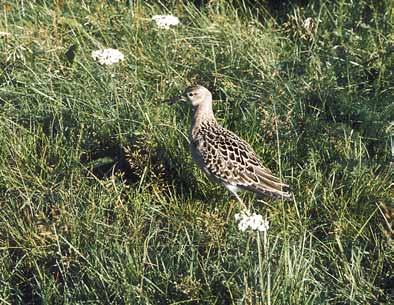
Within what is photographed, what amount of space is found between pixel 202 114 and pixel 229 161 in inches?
16.6

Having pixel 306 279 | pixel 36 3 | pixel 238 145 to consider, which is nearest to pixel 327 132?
pixel 238 145

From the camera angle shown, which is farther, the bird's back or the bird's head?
the bird's head

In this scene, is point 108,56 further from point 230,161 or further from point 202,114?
point 230,161

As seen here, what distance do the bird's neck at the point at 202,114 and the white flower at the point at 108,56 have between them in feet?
1.78

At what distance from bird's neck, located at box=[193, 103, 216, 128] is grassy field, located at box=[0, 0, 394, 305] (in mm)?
131

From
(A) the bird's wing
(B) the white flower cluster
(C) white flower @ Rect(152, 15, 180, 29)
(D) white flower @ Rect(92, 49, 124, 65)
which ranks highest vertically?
(C) white flower @ Rect(152, 15, 180, 29)

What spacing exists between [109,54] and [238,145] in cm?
97

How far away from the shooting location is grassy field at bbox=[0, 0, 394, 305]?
4281 millimetres

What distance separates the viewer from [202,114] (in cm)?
537

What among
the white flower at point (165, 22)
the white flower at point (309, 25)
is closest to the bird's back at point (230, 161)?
the white flower at point (165, 22)

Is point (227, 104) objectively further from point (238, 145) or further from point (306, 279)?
point (306, 279)

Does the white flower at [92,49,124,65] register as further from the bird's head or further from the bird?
the bird

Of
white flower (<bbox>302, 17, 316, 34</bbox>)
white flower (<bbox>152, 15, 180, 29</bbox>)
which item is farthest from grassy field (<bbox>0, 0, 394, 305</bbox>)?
white flower (<bbox>152, 15, 180, 29</bbox>)

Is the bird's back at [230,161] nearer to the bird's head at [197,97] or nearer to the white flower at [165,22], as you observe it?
the bird's head at [197,97]
